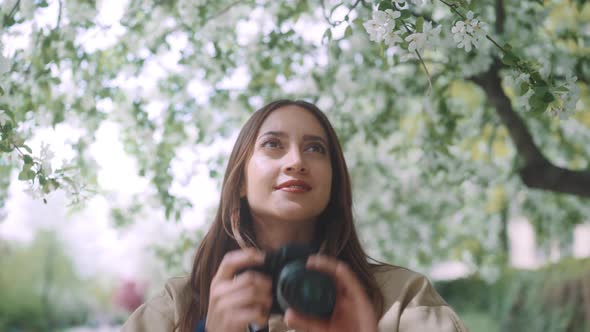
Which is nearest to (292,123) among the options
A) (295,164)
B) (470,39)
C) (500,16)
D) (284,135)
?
(284,135)

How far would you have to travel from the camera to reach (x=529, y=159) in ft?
14.3

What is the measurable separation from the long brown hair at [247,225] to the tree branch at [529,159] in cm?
205

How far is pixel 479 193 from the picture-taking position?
684 centimetres

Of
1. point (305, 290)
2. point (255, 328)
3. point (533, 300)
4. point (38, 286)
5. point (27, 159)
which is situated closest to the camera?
point (305, 290)

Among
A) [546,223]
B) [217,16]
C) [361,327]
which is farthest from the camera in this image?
[546,223]

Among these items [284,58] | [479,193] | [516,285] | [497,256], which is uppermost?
[284,58]

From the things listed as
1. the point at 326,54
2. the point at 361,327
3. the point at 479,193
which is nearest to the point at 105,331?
the point at 479,193

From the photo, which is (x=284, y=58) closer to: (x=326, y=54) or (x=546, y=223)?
(x=326, y=54)

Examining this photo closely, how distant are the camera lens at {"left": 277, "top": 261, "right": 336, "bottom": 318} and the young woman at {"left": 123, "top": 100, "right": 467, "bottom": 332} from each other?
0.08 feet

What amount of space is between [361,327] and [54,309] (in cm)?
2729

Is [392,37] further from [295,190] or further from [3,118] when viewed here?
[3,118]

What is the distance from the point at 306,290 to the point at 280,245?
0.67 metres

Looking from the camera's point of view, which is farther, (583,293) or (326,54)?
(583,293)

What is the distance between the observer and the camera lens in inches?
66.6
